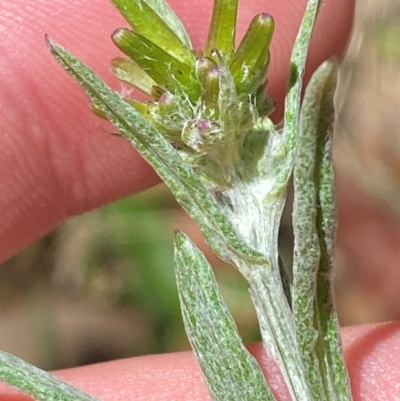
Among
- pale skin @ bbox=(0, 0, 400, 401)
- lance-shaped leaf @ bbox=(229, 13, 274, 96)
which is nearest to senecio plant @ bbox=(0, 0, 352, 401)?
lance-shaped leaf @ bbox=(229, 13, 274, 96)

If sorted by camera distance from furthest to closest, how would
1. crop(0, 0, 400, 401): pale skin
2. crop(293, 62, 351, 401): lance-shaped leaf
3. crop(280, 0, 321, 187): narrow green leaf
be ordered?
crop(0, 0, 400, 401): pale skin < crop(280, 0, 321, 187): narrow green leaf < crop(293, 62, 351, 401): lance-shaped leaf

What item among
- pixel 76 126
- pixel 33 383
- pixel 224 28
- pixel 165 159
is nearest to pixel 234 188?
pixel 165 159

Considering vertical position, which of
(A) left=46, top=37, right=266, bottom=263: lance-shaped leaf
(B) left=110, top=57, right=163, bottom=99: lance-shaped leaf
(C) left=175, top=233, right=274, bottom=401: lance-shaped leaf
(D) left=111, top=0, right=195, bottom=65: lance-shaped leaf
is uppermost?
(D) left=111, top=0, right=195, bottom=65: lance-shaped leaf

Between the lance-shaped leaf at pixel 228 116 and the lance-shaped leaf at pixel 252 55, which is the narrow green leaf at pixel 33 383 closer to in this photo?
the lance-shaped leaf at pixel 228 116

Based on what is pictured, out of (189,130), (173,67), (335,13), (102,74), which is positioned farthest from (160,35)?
(335,13)

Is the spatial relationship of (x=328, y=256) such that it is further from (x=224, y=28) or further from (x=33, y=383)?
(x=33, y=383)

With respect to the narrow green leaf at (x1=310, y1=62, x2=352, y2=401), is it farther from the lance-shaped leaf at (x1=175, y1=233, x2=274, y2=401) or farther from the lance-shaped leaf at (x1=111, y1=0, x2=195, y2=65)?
the lance-shaped leaf at (x1=111, y1=0, x2=195, y2=65)

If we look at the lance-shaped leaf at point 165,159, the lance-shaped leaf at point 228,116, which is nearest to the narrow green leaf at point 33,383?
the lance-shaped leaf at point 165,159
